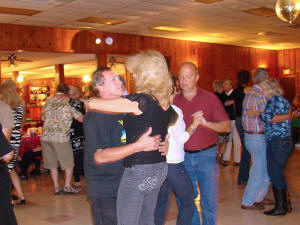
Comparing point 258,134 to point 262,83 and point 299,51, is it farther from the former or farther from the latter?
point 299,51

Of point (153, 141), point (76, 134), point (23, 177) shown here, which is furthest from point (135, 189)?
point (23, 177)

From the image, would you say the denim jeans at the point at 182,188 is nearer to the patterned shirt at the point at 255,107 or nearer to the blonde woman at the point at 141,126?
the blonde woman at the point at 141,126

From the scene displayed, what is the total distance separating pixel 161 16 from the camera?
7648 millimetres

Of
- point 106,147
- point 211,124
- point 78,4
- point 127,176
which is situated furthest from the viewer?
point 78,4

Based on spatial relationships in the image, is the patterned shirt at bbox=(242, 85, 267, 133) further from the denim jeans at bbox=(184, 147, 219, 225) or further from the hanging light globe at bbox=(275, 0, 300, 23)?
the denim jeans at bbox=(184, 147, 219, 225)

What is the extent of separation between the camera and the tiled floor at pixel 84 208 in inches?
159

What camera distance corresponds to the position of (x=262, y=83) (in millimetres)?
4172

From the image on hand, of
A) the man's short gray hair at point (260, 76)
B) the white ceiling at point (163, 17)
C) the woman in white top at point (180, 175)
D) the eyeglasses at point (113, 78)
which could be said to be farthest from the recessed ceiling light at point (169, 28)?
the eyeglasses at point (113, 78)

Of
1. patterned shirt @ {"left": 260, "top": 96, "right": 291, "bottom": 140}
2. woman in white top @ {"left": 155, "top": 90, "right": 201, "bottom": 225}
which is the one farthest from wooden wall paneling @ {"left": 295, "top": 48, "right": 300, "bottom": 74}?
woman in white top @ {"left": 155, "top": 90, "right": 201, "bottom": 225}

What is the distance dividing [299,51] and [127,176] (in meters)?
14.1

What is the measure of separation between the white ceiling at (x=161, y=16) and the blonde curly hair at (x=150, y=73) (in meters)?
4.55

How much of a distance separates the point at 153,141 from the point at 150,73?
1.17 feet

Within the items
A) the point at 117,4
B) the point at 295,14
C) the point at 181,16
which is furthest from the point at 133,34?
the point at 295,14

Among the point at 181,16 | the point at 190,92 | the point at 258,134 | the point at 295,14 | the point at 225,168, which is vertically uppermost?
the point at 181,16
